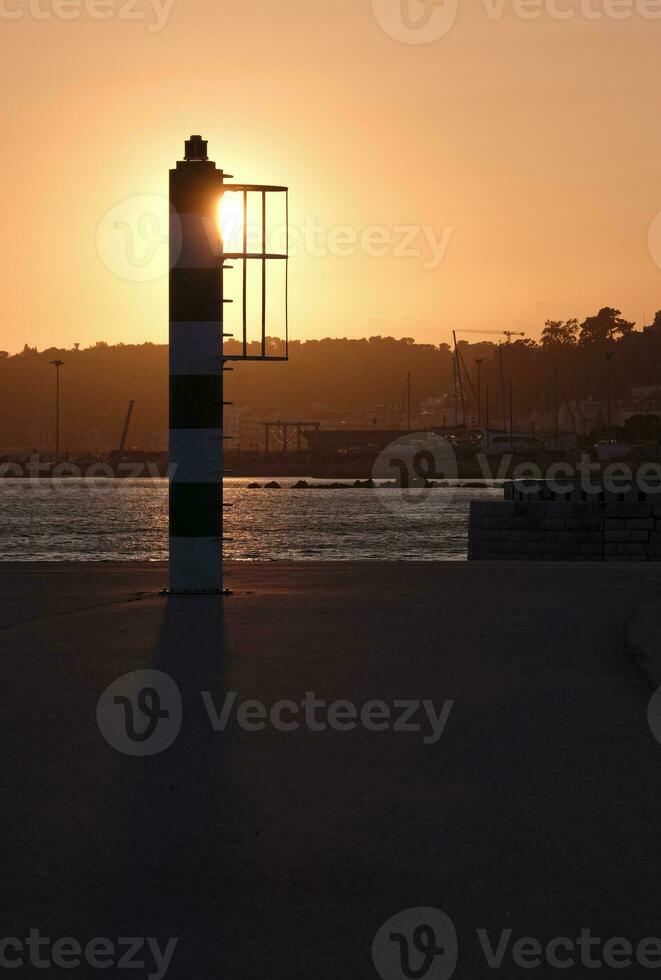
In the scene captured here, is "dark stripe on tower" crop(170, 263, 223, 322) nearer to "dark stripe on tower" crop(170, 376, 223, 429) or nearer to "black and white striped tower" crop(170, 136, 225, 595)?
"black and white striped tower" crop(170, 136, 225, 595)

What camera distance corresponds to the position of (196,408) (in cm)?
1154

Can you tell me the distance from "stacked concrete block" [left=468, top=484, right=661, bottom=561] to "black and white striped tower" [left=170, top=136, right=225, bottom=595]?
637 inches

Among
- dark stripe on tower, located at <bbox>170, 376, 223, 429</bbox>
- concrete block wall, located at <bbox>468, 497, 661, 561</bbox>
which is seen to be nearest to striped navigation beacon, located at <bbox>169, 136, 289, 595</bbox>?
dark stripe on tower, located at <bbox>170, 376, 223, 429</bbox>

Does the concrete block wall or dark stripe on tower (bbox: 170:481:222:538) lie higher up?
dark stripe on tower (bbox: 170:481:222:538)

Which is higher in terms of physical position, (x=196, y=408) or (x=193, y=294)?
(x=193, y=294)

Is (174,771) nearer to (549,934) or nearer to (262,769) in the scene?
(262,769)

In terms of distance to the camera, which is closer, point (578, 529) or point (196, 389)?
point (196, 389)

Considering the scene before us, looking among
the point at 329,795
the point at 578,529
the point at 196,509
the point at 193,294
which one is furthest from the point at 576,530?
the point at 329,795

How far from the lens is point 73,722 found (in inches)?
239

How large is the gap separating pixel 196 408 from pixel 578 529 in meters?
16.7

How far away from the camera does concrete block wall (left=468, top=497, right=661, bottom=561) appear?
87.8ft

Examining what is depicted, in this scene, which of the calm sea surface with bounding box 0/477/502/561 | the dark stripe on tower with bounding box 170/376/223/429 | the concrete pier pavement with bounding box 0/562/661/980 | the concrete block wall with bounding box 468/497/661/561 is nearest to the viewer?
the concrete pier pavement with bounding box 0/562/661/980

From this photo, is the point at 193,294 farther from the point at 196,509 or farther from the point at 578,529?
the point at 578,529

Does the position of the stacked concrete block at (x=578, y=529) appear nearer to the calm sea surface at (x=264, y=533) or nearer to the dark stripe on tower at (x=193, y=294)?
the calm sea surface at (x=264, y=533)
